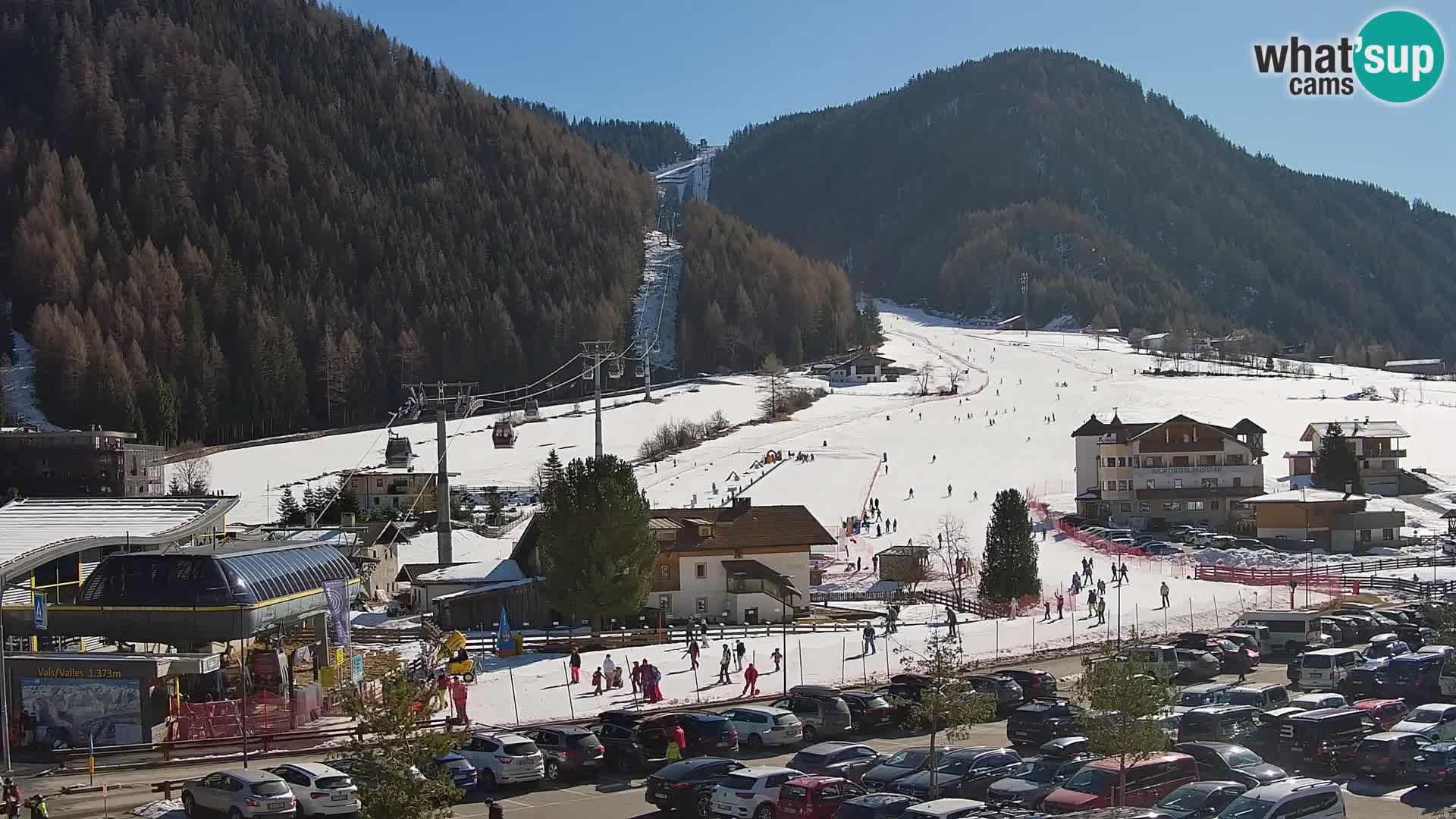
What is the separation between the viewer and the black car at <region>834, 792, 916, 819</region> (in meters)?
17.9

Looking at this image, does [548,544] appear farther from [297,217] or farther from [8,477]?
[297,217]

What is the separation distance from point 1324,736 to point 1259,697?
327 centimetres

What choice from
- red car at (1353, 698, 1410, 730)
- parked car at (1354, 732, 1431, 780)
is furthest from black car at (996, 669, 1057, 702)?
parked car at (1354, 732, 1431, 780)

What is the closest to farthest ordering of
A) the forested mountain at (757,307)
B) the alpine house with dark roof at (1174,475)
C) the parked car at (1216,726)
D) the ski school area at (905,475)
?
the parked car at (1216,726) < the ski school area at (905,475) < the alpine house with dark roof at (1174,475) < the forested mountain at (757,307)

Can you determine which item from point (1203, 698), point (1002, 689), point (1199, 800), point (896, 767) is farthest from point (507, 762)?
point (1203, 698)

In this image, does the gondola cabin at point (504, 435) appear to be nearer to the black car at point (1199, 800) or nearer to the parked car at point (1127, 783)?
the parked car at point (1127, 783)

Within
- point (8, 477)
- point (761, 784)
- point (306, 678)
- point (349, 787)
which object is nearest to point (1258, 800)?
point (761, 784)

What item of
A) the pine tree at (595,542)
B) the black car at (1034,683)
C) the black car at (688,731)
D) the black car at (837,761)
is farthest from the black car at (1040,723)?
the pine tree at (595,542)

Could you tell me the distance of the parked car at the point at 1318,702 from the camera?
24.7m

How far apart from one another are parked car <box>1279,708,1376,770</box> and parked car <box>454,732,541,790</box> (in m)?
12.1

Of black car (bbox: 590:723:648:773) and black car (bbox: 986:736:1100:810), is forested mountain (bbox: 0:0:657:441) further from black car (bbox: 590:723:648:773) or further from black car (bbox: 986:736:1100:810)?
black car (bbox: 986:736:1100:810)

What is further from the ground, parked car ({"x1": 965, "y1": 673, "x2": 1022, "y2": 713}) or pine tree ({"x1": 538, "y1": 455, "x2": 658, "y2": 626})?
pine tree ({"x1": 538, "y1": 455, "x2": 658, "y2": 626})

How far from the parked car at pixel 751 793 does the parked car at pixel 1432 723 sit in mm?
10173

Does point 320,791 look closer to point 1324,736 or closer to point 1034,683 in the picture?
point 1034,683
